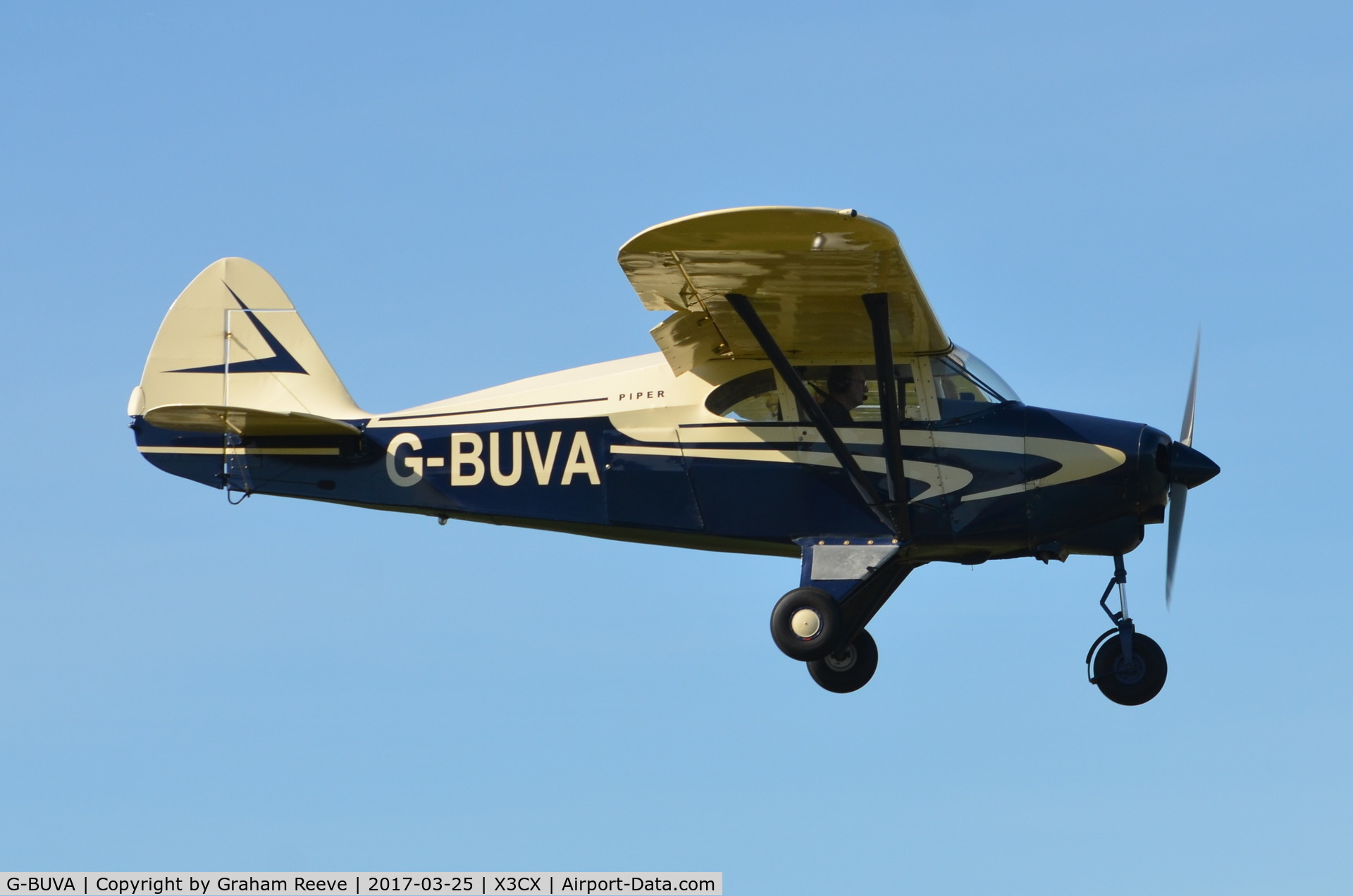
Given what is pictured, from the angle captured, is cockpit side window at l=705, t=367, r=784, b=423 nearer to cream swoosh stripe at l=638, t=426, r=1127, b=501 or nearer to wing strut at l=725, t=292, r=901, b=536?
wing strut at l=725, t=292, r=901, b=536

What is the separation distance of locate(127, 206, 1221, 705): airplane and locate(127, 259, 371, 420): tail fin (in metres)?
0.46

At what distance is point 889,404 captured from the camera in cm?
1246

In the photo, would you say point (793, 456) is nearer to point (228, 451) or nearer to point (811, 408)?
point (811, 408)

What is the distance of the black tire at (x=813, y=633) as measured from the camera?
12602 millimetres

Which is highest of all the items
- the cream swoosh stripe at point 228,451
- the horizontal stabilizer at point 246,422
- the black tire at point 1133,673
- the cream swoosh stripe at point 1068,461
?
the horizontal stabilizer at point 246,422

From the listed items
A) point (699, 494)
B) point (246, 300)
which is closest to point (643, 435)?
point (699, 494)

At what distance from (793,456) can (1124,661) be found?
113 inches

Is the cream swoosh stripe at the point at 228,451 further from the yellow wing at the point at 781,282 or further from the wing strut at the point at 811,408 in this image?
the wing strut at the point at 811,408

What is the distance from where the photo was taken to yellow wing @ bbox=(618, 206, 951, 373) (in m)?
10.8

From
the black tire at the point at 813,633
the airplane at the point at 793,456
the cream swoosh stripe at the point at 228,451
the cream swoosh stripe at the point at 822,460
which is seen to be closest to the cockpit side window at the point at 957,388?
the airplane at the point at 793,456

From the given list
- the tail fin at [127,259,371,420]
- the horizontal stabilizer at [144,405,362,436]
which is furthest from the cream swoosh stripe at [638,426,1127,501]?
the tail fin at [127,259,371,420]

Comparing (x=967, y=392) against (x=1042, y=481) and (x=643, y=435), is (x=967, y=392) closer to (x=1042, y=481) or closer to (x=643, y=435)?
(x=1042, y=481)

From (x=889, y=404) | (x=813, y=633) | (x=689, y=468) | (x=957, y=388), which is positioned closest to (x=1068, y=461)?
(x=957, y=388)

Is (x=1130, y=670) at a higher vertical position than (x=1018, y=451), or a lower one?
lower
